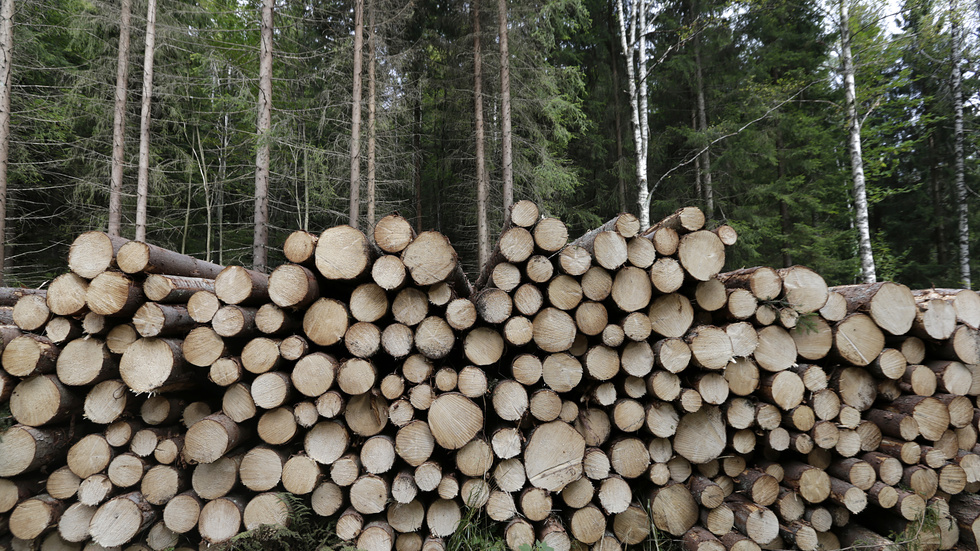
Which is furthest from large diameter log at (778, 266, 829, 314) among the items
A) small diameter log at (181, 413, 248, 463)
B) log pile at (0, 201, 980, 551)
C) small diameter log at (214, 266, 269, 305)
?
small diameter log at (181, 413, 248, 463)

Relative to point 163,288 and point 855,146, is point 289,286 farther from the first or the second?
point 855,146

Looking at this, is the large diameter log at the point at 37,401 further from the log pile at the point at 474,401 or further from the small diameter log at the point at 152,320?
the small diameter log at the point at 152,320

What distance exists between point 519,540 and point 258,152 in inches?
352

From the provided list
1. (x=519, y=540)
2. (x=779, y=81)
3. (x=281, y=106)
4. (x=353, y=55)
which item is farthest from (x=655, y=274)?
(x=281, y=106)

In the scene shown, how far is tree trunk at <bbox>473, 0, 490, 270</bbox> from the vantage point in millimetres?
10727

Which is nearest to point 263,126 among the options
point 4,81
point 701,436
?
point 4,81

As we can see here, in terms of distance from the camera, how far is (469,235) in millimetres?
13125

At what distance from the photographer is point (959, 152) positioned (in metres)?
10.9

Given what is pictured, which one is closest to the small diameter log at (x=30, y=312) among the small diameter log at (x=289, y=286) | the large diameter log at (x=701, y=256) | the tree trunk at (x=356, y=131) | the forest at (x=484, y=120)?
the small diameter log at (x=289, y=286)

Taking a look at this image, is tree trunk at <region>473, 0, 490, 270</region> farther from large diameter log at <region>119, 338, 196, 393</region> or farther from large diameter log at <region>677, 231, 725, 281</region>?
large diameter log at <region>119, 338, 196, 393</region>

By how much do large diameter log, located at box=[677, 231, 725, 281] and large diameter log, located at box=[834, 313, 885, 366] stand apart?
3.49ft

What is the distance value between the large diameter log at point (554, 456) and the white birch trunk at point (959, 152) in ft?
42.7

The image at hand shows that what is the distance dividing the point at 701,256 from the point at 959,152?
1358 cm

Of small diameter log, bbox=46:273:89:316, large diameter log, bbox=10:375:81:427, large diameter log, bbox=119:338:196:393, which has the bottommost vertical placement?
large diameter log, bbox=10:375:81:427
